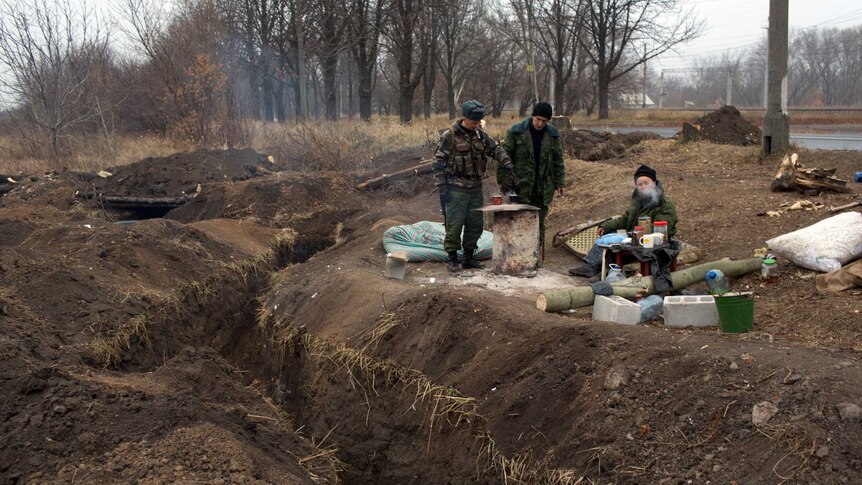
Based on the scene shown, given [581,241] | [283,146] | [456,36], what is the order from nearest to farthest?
[581,241] < [283,146] < [456,36]

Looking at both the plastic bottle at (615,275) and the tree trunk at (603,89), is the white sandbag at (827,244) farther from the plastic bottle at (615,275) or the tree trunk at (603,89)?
the tree trunk at (603,89)

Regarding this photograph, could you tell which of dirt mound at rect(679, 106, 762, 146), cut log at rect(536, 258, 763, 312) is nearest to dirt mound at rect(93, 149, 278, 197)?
dirt mound at rect(679, 106, 762, 146)

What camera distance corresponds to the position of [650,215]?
281 inches

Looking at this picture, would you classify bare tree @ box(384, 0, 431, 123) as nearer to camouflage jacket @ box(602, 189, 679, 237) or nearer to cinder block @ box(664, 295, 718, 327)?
camouflage jacket @ box(602, 189, 679, 237)

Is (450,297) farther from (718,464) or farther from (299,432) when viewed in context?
(718,464)

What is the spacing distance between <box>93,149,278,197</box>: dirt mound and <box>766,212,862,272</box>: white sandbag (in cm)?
1117

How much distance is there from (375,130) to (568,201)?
33.3ft

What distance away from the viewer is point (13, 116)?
67.5 feet

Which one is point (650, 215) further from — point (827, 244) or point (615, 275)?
point (827, 244)

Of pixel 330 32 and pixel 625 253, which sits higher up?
pixel 330 32

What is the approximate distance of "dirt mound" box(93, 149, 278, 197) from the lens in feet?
49.0

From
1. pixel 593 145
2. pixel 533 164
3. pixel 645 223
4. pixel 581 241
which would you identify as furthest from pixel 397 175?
pixel 645 223

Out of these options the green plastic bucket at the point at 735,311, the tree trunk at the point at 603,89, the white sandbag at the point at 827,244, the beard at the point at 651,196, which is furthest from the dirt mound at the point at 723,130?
the tree trunk at the point at 603,89

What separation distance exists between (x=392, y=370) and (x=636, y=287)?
219 cm
